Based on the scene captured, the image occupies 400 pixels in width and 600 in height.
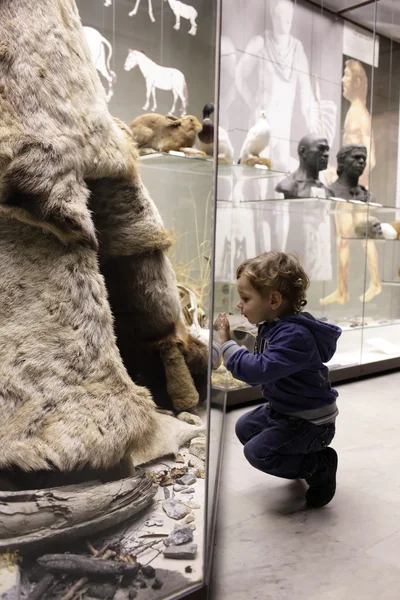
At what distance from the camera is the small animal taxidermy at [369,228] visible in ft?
15.5

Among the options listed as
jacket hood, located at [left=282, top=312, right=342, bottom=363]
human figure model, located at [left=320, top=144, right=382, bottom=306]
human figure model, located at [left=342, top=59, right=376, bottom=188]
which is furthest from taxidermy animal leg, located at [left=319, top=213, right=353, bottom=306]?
jacket hood, located at [left=282, top=312, right=342, bottom=363]

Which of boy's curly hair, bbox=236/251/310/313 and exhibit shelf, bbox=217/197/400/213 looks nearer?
boy's curly hair, bbox=236/251/310/313

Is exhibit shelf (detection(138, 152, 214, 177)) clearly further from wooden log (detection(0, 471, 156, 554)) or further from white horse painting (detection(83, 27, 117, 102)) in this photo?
wooden log (detection(0, 471, 156, 554))

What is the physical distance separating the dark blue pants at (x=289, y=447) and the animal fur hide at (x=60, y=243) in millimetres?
1044

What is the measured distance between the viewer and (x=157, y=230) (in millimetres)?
1339

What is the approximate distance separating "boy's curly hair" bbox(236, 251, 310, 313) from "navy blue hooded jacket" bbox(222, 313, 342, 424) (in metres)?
0.10

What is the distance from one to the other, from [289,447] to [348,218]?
9.52ft

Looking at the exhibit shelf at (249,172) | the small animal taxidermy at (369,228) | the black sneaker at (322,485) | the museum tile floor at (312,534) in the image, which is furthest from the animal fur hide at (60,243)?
the small animal taxidermy at (369,228)

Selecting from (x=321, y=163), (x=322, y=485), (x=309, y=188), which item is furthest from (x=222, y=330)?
(x=321, y=163)

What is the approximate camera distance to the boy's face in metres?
2.15

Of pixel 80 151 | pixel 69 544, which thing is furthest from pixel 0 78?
pixel 69 544

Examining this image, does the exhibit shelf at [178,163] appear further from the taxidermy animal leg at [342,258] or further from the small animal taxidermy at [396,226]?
the small animal taxidermy at [396,226]

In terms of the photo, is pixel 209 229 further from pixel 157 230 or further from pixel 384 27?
pixel 384 27

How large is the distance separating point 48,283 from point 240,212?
115 inches
